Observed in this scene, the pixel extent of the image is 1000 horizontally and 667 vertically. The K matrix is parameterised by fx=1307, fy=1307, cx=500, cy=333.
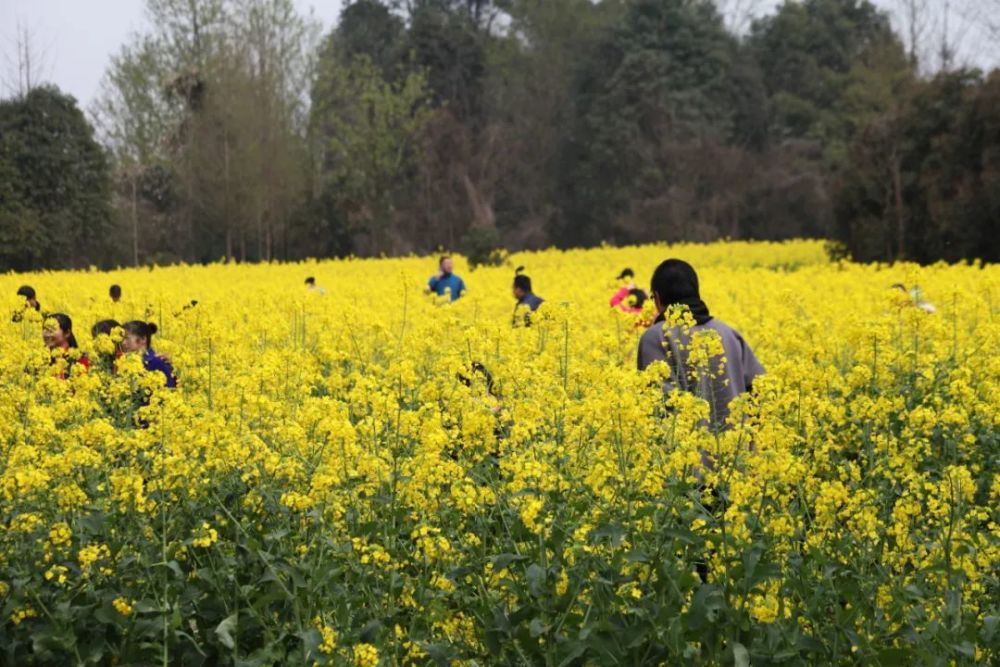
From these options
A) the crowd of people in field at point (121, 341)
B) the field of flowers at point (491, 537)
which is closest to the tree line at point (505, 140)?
the crowd of people in field at point (121, 341)

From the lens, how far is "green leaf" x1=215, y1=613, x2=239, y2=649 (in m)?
4.55

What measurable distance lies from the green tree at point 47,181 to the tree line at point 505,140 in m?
0.08

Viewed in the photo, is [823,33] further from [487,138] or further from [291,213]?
[291,213]

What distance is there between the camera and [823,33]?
2419 inches

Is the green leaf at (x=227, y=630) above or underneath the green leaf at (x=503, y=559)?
underneath

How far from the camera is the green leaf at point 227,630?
14.9 feet

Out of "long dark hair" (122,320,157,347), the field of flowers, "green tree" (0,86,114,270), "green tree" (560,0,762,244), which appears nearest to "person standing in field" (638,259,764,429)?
the field of flowers

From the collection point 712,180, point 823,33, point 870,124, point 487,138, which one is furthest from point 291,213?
point 823,33

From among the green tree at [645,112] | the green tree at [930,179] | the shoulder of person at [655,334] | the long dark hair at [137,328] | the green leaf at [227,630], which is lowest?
the green leaf at [227,630]

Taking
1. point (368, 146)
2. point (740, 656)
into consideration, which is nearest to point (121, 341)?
point (740, 656)

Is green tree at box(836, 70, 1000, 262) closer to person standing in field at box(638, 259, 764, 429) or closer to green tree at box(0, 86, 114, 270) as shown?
person standing in field at box(638, 259, 764, 429)

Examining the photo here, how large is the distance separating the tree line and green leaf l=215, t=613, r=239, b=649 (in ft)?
84.3

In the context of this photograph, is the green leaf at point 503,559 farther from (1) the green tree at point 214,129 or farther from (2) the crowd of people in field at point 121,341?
(1) the green tree at point 214,129

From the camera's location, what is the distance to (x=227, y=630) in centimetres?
464
